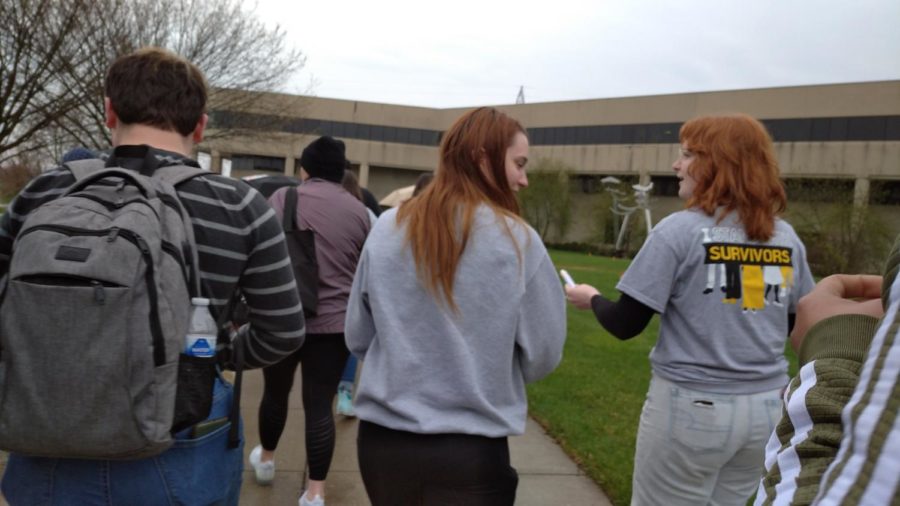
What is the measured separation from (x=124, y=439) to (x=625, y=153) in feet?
165

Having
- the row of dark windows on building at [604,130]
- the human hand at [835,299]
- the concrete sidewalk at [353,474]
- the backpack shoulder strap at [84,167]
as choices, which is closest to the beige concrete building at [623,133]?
the row of dark windows on building at [604,130]

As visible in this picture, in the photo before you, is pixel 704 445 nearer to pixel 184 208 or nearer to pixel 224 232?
pixel 224 232

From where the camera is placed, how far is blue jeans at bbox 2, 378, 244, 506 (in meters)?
1.75

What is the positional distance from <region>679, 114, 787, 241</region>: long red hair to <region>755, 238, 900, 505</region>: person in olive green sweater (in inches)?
58.0

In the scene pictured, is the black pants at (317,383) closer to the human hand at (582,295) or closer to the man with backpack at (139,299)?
the human hand at (582,295)

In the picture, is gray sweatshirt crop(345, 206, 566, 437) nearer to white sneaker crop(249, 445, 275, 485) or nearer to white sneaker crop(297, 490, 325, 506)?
white sneaker crop(297, 490, 325, 506)

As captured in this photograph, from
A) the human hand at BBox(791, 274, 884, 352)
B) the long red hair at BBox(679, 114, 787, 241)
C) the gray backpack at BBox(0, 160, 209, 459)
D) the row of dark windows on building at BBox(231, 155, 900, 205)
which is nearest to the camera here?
the human hand at BBox(791, 274, 884, 352)

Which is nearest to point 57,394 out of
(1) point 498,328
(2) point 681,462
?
(1) point 498,328

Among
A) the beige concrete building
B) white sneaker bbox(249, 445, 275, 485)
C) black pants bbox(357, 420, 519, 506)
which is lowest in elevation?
white sneaker bbox(249, 445, 275, 485)

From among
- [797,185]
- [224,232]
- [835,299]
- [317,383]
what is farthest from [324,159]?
[797,185]

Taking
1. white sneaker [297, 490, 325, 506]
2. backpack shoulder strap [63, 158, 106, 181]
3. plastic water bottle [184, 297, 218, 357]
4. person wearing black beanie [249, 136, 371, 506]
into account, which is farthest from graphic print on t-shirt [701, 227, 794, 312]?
white sneaker [297, 490, 325, 506]

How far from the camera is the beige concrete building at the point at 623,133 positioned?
38.5 meters

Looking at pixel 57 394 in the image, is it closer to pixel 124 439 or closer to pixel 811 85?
pixel 124 439

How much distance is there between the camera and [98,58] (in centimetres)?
1292
